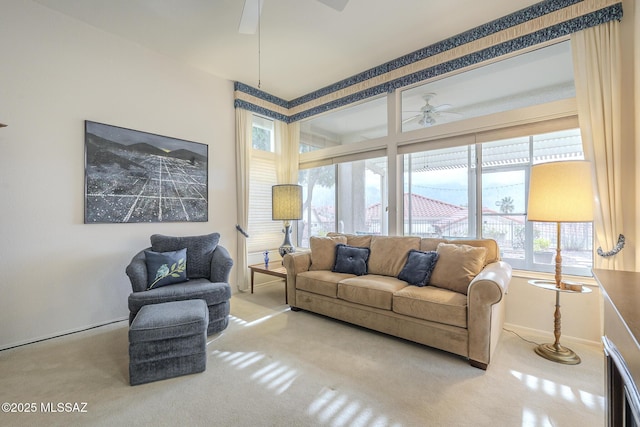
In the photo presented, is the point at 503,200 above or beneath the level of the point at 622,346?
above

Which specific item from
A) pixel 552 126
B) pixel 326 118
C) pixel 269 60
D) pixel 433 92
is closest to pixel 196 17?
pixel 269 60

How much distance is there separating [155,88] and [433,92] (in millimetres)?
3429

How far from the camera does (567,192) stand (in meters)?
2.09

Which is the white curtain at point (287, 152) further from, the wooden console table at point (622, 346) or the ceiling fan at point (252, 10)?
the wooden console table at point (622, 346)

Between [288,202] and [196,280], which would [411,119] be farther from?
[196,280]

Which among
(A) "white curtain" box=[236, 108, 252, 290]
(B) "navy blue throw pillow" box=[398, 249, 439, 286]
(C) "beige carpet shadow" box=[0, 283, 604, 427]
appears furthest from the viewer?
(A) "white curtain" box=[236, 108, 252, 290]

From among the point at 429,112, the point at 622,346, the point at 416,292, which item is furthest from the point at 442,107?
the point at 622,346

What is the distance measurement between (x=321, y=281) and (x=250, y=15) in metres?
2.48

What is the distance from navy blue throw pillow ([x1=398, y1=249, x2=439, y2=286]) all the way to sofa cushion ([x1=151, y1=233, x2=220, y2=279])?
2167 mm

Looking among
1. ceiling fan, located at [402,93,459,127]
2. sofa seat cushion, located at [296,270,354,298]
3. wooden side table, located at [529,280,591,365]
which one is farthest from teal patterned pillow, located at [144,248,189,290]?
wooden side table, located at [529,280,591,365]

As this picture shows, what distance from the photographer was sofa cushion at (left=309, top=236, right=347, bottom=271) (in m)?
3.40

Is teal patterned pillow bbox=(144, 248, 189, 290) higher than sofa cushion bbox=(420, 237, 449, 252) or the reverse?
the reverse

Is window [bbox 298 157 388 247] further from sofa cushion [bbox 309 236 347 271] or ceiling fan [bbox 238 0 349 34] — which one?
ceiling fan [bbox 238 0 349 34]

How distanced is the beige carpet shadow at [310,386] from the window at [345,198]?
80.8 inches
